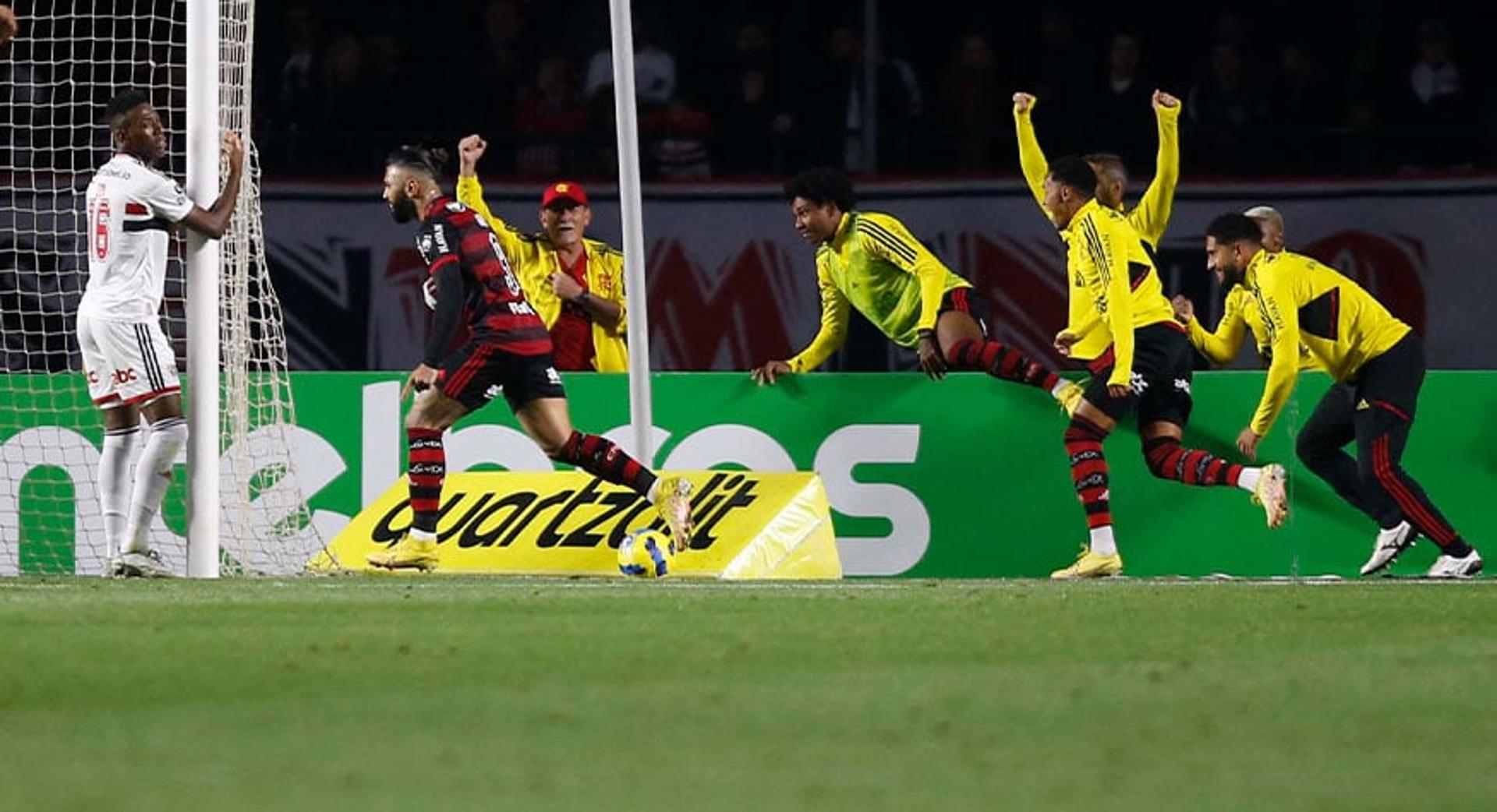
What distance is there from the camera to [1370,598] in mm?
9195

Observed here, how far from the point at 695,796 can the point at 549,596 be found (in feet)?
16.9

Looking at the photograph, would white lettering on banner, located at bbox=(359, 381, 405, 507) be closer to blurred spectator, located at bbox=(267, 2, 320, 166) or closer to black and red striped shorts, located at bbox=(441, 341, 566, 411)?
black and red striped shorts, located at bbox=(441, 341, 566, 411)

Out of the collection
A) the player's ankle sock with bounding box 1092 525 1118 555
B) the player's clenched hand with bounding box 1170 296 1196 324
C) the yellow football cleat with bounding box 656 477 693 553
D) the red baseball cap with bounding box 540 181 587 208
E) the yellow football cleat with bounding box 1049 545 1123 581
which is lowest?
the yellow football cleat with bounding box 1049 545 1123 581

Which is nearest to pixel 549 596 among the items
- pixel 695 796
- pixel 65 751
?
pixel 65 751

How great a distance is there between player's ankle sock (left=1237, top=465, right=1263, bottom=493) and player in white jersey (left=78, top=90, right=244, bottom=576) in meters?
4.44

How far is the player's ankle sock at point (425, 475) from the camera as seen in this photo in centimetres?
1162

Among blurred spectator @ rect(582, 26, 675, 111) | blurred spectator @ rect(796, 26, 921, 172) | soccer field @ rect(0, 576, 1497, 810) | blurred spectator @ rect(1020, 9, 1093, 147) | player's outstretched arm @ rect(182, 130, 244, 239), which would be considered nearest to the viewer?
soccer field @ rect(0, 576, 1497, 810)

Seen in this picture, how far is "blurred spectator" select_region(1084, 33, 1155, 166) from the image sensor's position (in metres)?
18.4

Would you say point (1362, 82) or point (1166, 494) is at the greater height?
point (1362, 82)

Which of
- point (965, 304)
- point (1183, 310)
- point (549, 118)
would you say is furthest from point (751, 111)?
point (1183, 310)

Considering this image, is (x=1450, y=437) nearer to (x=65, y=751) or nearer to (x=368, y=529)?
(x=368, y=529)

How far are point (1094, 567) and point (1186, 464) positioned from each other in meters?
0.62

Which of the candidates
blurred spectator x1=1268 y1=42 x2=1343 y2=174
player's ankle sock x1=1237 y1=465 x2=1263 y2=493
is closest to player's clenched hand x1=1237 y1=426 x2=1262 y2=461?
player's ankle sock x1=1237 y1=465 x2=1263 y2=493

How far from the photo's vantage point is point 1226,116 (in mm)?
18641
